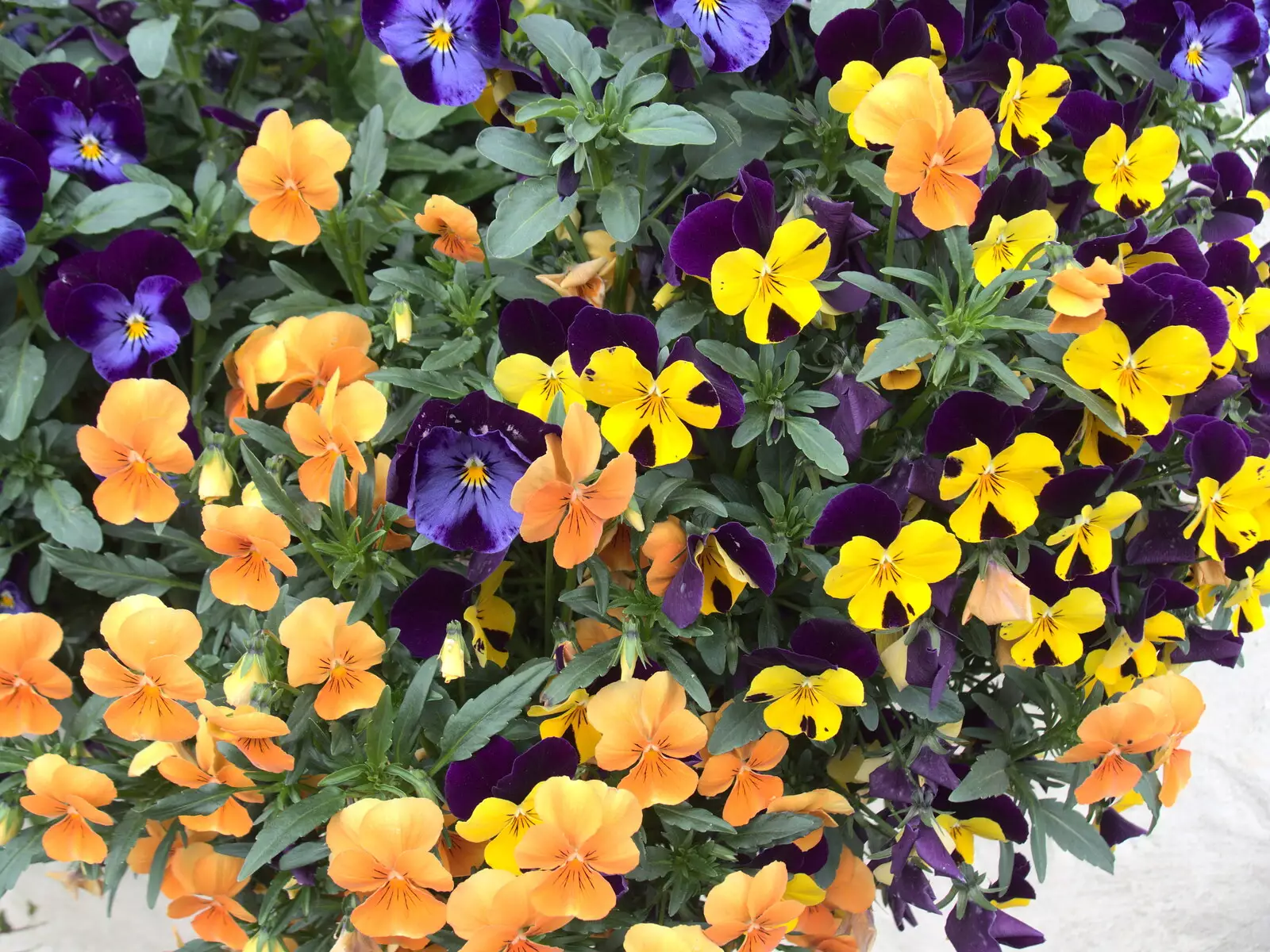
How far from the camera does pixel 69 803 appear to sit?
35.0 inches

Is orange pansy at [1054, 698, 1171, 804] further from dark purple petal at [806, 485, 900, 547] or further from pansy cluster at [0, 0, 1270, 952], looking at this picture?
dark purple petal at [806, 485, 900, 547]

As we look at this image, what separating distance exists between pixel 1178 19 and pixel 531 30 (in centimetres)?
64

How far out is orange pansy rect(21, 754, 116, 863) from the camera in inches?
34.5

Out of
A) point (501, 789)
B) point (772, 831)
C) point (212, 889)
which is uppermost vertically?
point (501, 789)

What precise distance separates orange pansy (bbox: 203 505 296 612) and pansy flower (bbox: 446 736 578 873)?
0.68 feet

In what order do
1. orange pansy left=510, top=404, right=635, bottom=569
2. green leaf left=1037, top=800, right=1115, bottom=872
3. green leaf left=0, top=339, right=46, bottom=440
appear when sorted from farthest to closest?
green leaf left=0, top=339, right=46, bottom=440 → green leaf left=1037, top=800, right=1115, bottom=872 → orange pansy left=510, top=404, right=635, bottom=569

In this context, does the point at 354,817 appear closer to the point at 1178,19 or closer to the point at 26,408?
the point at 26,408

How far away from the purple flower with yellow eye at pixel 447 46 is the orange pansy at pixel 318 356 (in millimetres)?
224

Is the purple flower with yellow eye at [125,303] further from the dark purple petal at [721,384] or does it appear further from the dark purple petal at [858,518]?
the dark purple petal at [858,518]

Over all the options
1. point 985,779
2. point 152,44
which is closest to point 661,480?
point 985,779

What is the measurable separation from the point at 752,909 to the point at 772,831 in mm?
85

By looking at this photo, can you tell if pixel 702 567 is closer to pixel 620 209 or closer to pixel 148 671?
pixel 620 209

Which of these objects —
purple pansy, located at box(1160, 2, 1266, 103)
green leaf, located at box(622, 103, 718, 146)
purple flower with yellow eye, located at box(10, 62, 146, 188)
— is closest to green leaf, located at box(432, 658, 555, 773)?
green leaf, located at box(622, 103, 718, 146)

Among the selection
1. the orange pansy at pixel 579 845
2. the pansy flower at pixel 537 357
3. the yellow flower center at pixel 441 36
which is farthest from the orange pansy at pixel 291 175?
the orange pansy at pixel 579 845
